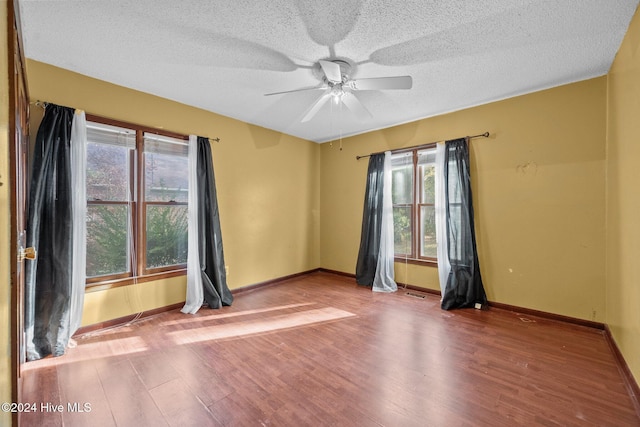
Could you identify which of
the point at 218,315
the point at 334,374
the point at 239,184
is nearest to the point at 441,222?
the point at 334,374

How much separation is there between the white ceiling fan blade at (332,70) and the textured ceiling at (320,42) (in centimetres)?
20

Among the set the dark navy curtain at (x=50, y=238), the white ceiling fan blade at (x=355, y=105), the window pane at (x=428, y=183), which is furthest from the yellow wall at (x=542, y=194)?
the dark navy curtain at (x=50, y=238)

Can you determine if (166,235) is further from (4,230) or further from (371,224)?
(371,224)

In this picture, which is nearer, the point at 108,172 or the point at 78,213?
the point at 78,213

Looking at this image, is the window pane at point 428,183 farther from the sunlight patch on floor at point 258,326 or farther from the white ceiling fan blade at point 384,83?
the sunlight patch on floor at point 258,326

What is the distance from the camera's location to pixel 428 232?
4.09 metres

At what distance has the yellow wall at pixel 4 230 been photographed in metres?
1.01

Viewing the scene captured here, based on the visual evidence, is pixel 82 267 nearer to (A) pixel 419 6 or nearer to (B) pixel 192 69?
(B) pixel 192 69

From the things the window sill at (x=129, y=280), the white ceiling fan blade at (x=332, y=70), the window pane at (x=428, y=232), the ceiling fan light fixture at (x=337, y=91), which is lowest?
the window sill at (x=129, y=280)

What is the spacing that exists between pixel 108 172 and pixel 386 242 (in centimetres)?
383

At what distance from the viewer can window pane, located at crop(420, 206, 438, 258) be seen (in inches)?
159

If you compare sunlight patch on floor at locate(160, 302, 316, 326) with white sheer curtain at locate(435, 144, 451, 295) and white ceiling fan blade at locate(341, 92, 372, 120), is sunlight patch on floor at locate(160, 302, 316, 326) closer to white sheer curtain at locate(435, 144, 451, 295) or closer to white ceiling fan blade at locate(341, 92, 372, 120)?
white sheer curtain at locate(435, 144, 451, 295)

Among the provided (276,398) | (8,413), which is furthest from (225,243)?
(8,413)

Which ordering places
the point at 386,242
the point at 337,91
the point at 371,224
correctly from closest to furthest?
the point at 337,91, the point at 386,242, the point at 371,224
